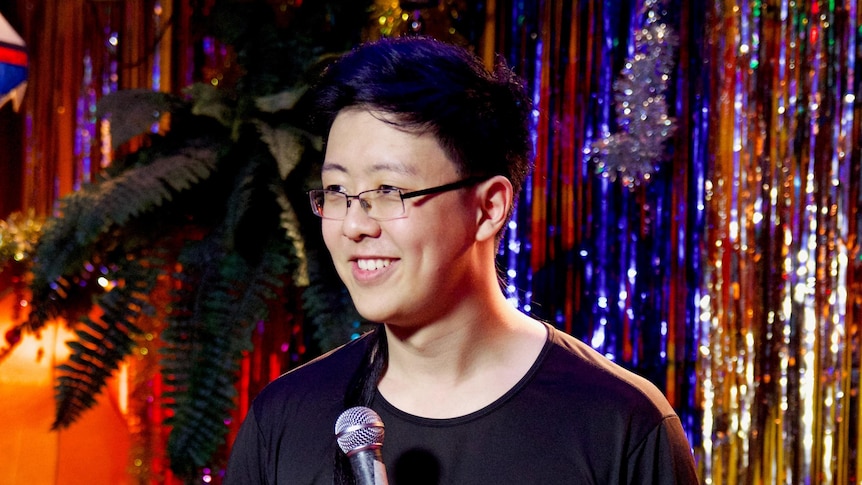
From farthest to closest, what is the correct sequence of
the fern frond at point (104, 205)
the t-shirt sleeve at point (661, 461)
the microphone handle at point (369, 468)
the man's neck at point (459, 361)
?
the fern frond at point (104, 205)
the man's neck at point (459, 361)
the t-shirt sleeve at point (661, 461)
the microphone handle at point (369, 468)

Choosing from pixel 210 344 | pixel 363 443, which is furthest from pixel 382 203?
pixel 210 344

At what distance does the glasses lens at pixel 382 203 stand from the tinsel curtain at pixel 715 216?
4.10 feet

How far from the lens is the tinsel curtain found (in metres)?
2.14

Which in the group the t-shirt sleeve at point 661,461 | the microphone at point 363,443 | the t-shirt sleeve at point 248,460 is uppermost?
the microphone at point 363,443

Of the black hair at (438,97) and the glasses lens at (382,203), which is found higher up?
the black hair at (438,97)

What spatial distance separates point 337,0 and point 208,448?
114cm

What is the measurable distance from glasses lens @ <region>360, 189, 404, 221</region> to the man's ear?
0.44 feet

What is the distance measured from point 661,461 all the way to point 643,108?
1.29m

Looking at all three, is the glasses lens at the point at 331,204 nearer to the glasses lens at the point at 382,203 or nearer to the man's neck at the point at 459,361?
the glasses lens at the point at 382,203

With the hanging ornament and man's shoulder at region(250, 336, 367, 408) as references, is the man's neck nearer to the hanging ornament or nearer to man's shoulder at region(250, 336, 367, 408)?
man's shoulder at region(250, 336, 367, 408)

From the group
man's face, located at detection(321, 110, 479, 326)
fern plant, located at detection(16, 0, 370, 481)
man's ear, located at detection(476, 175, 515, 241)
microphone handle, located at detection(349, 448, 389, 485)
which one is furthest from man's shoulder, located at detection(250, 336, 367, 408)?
fern plant, located at detection(16, 0, 370, 481)

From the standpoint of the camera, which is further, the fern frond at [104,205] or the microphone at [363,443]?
the fern frond at [104,205]

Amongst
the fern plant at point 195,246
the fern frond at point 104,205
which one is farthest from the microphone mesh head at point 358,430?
the fern frond at point 104,205

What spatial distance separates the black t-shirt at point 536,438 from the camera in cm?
118
